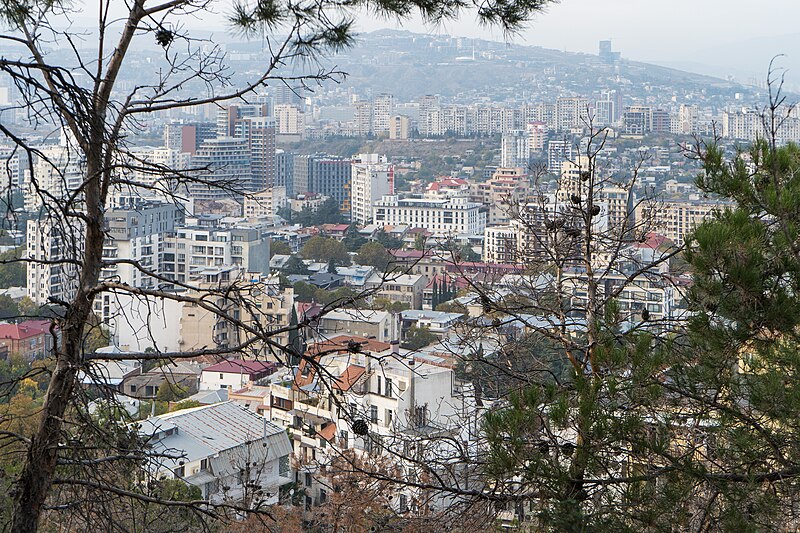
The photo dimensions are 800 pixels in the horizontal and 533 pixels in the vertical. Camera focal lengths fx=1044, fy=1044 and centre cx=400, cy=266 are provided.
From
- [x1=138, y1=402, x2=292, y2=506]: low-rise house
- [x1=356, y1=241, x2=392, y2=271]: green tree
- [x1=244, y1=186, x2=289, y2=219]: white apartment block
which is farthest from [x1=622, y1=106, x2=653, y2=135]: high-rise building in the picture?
[x1=138, y1=402, x2=292, y2=506]: low-rise house

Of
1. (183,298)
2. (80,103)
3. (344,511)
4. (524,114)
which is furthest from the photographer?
(524,114)

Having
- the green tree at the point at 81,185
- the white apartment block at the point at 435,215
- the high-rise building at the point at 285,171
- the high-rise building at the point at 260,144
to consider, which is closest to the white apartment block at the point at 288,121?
the high-rise building at the point at 285,171

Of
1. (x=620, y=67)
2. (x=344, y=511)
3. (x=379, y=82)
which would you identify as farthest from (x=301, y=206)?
(x=620, y=67)

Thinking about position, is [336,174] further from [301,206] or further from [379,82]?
[379,82]

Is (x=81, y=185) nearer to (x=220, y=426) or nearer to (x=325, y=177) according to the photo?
(x=220, y=426)

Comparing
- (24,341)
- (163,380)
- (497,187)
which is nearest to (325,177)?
(497,187)

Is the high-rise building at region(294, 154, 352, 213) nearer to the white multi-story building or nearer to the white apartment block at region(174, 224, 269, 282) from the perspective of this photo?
Result: the white multi-story building
